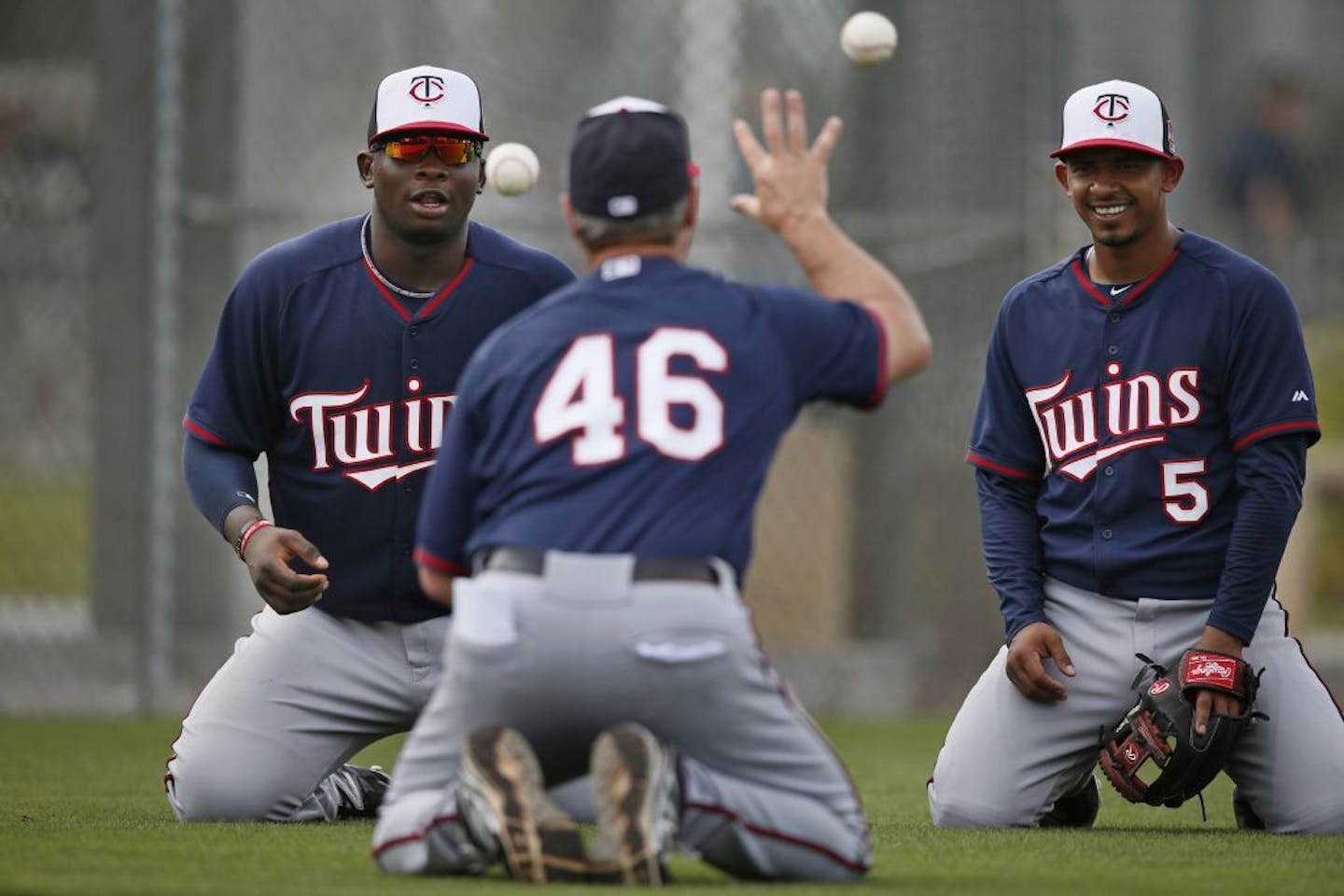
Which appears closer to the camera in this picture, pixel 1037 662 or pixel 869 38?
pixel 1037 662

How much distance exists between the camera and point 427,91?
5.75 metres

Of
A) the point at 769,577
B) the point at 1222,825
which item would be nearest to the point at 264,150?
the point at 769,577

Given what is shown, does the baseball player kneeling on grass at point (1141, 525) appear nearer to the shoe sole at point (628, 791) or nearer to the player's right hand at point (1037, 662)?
the player's right hand at point (1037, 662)

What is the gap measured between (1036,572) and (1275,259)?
470cm

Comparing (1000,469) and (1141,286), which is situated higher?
(1141,286)

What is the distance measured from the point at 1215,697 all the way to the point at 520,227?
17.0ft

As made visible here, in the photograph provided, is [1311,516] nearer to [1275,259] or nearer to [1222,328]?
[1275,259]

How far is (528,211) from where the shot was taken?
34.4 feet

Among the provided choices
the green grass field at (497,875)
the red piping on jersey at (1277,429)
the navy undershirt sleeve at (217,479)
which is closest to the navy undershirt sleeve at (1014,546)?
the green grass field at (497,875)

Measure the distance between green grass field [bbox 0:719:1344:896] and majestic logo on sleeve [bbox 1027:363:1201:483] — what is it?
2.62ft

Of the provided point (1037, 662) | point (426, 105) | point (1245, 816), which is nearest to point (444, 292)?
point (426, 105)

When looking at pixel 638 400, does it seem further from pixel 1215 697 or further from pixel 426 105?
pixel 1215 697

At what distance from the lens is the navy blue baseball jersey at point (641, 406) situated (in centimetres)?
417

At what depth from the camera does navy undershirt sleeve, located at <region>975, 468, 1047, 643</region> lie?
5922mm
